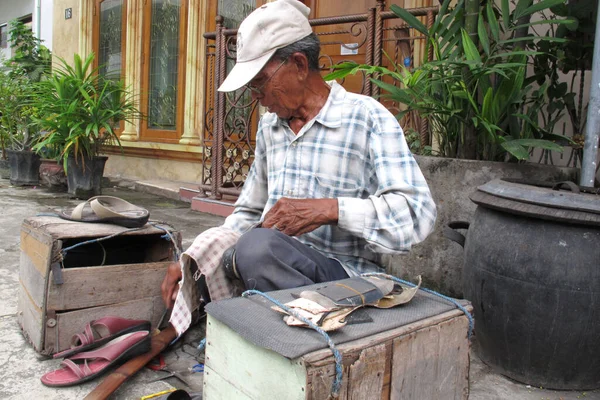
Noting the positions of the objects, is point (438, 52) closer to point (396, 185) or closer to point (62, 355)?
point (396, 185)

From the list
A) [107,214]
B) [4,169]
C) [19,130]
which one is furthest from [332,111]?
[4,169]

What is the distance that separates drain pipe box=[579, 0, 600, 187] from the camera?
2.37m

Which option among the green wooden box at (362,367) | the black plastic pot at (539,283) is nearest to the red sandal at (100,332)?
the green wooden box at (362,367)

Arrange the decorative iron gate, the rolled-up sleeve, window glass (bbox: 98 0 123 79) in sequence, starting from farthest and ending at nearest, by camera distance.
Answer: window glass (bbox: 98 0 123 79) → the decorative iron gate → the rolled-up sleeve

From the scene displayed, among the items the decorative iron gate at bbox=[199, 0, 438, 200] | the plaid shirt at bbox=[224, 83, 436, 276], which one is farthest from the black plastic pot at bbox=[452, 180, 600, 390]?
the decorative iron gate at bbox=[199, 0, 438, 200]

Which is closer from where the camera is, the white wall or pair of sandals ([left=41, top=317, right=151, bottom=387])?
pair of sandals ([left=41, top=317, right=151, bottom=387])

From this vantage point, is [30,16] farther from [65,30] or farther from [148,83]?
[148,83]

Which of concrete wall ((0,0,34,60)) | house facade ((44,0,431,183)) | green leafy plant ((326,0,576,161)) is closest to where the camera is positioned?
green leafy plant ((326,0,576,161))

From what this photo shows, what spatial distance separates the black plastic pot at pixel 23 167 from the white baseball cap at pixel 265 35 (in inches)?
263

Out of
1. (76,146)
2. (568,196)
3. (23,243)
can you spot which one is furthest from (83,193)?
(568,196)

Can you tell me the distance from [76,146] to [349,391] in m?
5.91

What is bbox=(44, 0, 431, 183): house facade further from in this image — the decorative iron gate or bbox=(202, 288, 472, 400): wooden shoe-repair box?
bbox=(202, 288, 472, 400): wooden shoe-repair box

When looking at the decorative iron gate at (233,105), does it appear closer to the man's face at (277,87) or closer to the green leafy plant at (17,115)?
the green leafy plant at (17,115)

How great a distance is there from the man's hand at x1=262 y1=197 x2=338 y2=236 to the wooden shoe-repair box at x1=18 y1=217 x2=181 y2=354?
0.86 metres
